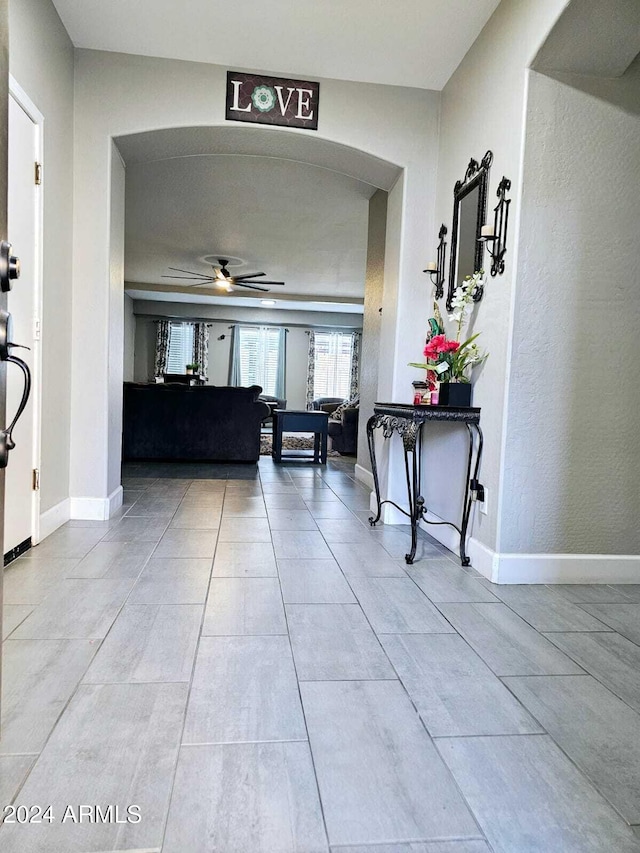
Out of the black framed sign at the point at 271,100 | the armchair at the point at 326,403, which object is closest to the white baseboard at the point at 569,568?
the black framed sign at the point at 271,100

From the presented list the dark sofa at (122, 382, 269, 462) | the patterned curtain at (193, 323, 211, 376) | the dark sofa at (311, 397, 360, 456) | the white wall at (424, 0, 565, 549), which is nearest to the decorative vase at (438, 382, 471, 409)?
the white wall at (424, 0, 565, 549)

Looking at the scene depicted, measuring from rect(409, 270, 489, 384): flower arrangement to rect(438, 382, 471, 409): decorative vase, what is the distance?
7cm

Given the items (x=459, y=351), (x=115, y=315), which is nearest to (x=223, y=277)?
(x=115, y=315)

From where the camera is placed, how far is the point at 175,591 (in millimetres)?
2182

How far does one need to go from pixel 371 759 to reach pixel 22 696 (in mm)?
912

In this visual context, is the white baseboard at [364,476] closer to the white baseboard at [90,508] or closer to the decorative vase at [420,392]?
the decorative vase at [420,392]

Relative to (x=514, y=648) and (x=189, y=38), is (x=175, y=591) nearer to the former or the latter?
(x=514, y=648)

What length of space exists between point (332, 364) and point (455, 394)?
9234mm

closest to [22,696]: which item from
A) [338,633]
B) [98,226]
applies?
[338,633]

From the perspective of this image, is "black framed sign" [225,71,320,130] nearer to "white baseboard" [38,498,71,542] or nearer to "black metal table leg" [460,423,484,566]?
"black metal table leg" [460,423,484,566]

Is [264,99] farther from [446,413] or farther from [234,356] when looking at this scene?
[234,356]

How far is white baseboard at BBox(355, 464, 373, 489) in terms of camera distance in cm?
480

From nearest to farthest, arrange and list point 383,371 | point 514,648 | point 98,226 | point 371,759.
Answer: point 371,759
point 514,648
point 98,226
point 383,371

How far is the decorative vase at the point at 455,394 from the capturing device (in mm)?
2738
